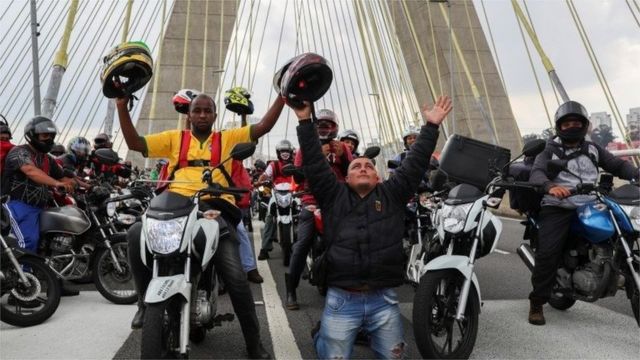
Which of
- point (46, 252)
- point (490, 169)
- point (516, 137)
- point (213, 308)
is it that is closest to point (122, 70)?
point (213, 308)

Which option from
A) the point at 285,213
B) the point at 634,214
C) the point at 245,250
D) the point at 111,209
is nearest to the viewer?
the point at 634,214

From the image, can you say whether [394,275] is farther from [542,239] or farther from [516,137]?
[516,137]

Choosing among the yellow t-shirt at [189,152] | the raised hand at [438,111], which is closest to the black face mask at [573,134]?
the raised hand at [438,111]

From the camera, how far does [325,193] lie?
2701mm

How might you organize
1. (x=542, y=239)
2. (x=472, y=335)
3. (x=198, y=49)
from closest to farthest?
(x=472, y=335)
(x=542, y=239)
(x=198, y=49)

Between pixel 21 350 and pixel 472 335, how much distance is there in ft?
8.45

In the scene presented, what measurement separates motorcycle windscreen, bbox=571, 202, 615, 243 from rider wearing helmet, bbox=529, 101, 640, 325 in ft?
0.26

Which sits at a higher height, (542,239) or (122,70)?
(122,70)

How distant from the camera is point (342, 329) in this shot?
2.54 meters

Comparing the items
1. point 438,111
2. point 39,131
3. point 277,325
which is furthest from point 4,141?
point 438,111

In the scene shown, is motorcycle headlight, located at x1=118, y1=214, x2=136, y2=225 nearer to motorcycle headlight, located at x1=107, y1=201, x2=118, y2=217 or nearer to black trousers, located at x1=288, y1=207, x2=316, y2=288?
motorcycle headlight, located at x1=107, y1=201, x2=118, y2=217

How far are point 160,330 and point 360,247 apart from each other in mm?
996

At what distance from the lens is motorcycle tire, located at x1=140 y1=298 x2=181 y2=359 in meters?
2.34

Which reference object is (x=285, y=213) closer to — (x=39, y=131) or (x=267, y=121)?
(x=39, y=131)
